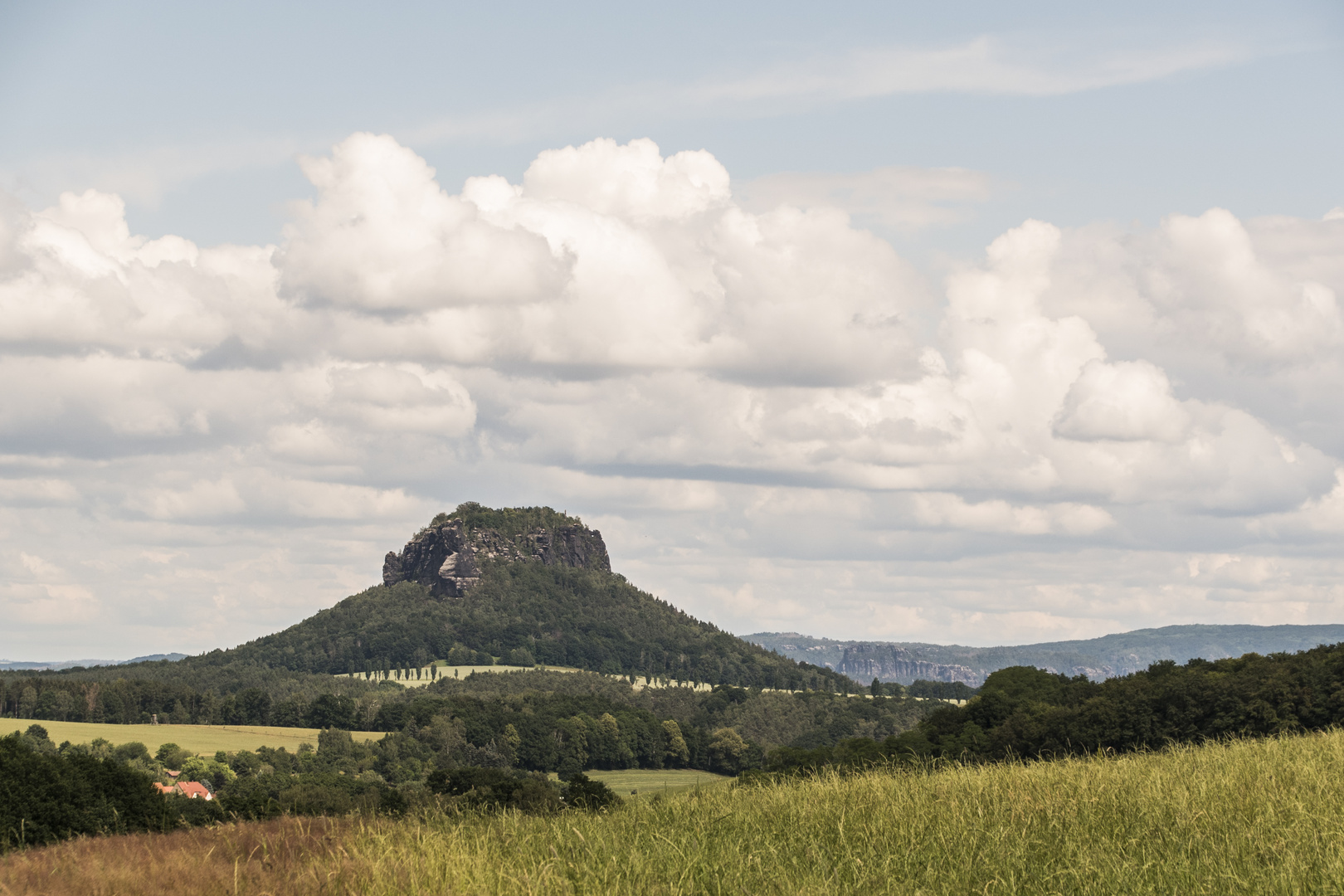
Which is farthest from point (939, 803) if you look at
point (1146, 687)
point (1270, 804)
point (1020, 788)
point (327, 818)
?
point (1146, 687)

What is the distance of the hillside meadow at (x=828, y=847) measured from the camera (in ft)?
44.8

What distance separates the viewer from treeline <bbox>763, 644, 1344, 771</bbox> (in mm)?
64438

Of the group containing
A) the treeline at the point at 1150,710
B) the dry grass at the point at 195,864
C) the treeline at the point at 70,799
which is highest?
the dry grass at the point at 195,864

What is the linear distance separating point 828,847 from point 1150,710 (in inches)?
2514

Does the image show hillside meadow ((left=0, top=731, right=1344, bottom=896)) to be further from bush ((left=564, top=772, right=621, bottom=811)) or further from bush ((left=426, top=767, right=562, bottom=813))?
bush ((left=426, top=767, right=562, bottom=813))

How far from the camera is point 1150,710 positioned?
72250 mm

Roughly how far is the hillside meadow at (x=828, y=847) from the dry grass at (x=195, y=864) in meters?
0.04

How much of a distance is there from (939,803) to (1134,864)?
4.29 meters

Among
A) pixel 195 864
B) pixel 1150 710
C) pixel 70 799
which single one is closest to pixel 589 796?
pixel 70 799

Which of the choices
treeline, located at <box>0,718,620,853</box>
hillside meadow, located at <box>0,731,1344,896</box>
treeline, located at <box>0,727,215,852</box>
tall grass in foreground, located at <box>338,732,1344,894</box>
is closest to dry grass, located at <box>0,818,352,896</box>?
hillside meadow, located at <box>0,731,1344,896</box>

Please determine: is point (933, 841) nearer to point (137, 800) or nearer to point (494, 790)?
point (494, 790)

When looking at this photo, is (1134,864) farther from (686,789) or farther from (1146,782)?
(686,789)

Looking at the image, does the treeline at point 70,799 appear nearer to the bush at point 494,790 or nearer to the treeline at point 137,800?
the treeline at point 137,800

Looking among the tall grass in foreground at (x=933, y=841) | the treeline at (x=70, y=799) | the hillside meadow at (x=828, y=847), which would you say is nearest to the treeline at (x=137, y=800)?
the treeline at (x=70, y=799)
